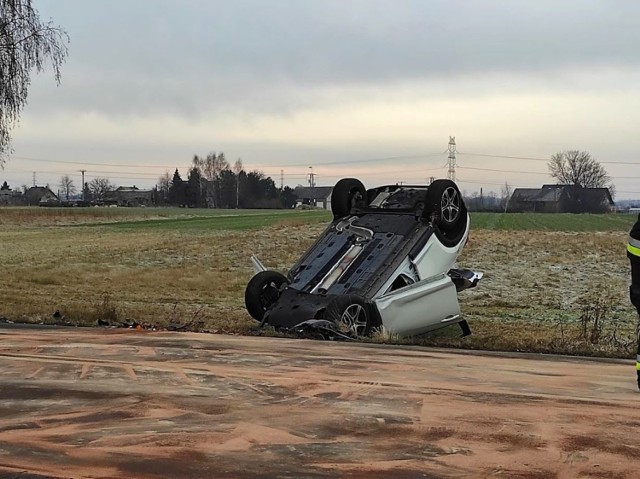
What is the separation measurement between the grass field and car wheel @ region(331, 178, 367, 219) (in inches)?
75.2

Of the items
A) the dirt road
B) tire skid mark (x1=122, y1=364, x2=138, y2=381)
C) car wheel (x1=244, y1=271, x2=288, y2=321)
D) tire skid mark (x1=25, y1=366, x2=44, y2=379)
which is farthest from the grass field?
tire skid mark (x1=25, y1=366, x2=44, y2=379)

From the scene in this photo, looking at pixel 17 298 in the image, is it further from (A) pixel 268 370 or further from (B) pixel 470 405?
(B) pixel 470 405

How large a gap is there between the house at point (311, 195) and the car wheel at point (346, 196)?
11214 centimetres

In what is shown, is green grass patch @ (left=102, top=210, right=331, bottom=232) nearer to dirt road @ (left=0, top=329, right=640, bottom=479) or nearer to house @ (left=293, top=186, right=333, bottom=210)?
dirt road @ (left=0, top=329, right=640, bottom=479)

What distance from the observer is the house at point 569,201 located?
106 m

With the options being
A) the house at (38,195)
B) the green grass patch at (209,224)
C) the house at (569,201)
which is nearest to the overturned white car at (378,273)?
the green grass patch at (209,224)

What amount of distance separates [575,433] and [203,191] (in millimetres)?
115747

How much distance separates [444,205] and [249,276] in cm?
1097

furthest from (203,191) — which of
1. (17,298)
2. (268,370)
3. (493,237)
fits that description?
(268,370)

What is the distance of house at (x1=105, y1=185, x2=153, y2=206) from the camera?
128 m

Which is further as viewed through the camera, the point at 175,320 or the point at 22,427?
the point at 175,320

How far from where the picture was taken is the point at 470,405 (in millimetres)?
4898

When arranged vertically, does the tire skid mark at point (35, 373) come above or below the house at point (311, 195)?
below

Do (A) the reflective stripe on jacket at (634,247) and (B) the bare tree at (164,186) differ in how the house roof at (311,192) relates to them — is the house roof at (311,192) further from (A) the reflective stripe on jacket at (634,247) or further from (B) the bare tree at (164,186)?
(A) the reflective stripe on jacket at (634,247)
